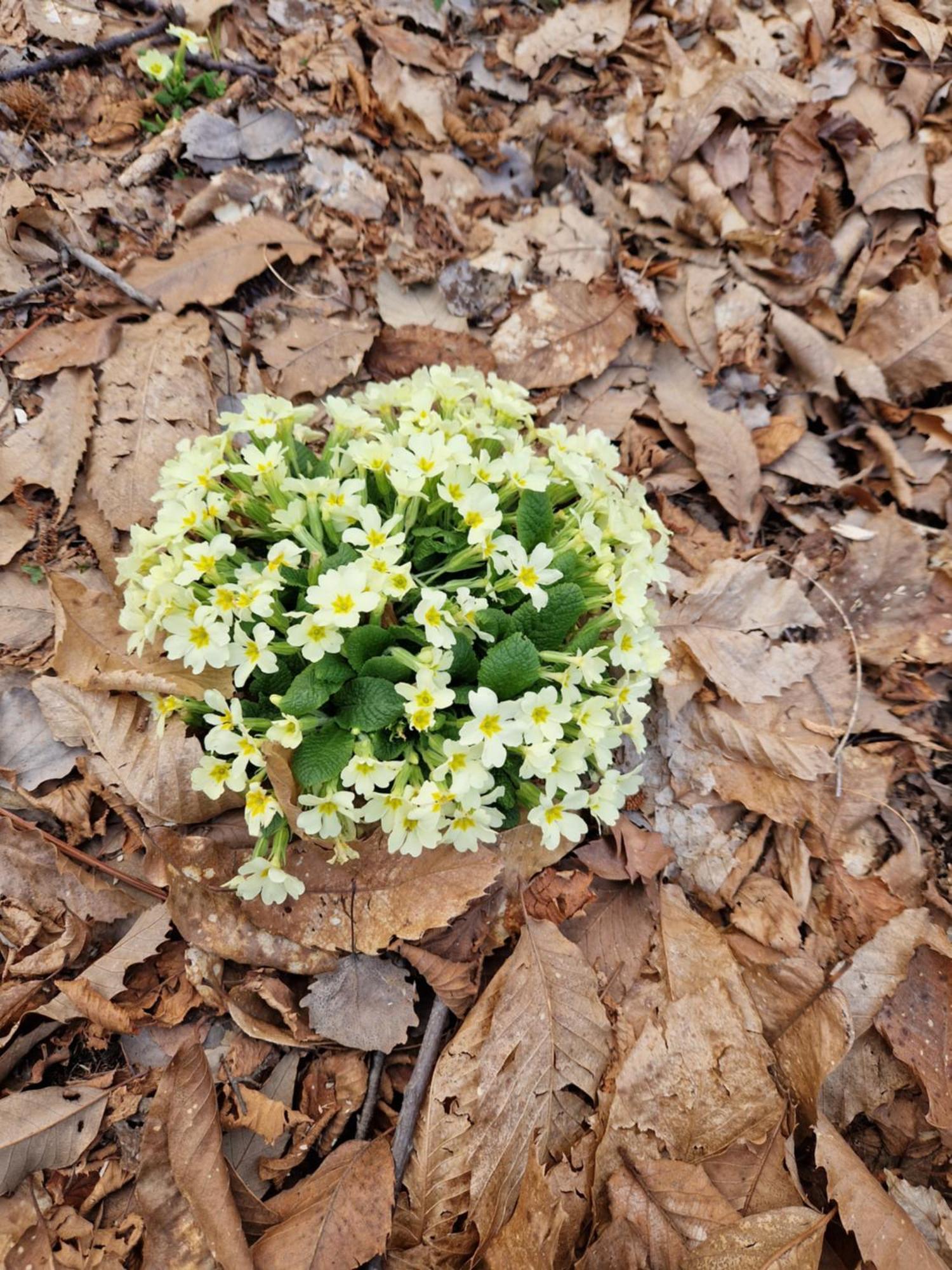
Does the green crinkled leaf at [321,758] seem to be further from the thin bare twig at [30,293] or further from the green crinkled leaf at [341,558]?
the thin bare twig at [30,293]

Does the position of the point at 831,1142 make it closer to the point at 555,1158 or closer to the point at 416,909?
the point at 555,1158

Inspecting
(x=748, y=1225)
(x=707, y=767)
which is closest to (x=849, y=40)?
(x=707, y=767)

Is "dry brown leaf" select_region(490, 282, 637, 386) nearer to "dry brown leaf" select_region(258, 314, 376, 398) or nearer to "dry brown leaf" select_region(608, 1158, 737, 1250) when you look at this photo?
"dry brown leaf" select_region(258, 314, 376, 398)

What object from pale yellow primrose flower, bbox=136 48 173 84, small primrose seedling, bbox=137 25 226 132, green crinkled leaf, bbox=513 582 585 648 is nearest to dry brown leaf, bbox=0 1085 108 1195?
green crinkled leaf, bbox=513 582 585 648

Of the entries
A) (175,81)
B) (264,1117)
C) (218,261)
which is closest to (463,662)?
(264,1117)

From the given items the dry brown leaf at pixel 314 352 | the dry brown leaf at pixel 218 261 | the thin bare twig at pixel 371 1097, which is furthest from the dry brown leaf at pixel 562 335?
the thin bare twig at pixel 371 1097

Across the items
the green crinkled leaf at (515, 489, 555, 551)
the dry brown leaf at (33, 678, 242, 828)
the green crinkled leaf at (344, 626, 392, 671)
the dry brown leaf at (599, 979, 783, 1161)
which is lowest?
the dry brown leaf at (599, 979, 783, 1161)
